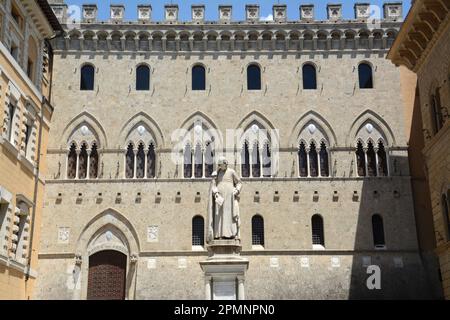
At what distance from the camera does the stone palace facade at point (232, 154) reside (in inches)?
959

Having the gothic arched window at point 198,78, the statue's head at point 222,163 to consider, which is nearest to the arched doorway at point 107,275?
the gothic arched window at point 198,78

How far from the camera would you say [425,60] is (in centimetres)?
1928

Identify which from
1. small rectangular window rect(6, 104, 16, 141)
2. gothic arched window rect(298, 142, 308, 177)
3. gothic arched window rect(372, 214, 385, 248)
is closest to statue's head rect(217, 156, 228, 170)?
small rectangular window rect(6, 104, 16, 141)

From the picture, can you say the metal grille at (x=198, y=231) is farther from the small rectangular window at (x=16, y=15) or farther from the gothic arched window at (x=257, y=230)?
the small rectangular window at (x=16, y=15)

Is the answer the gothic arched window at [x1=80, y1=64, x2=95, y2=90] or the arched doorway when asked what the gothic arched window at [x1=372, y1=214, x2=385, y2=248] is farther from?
the gothic arched window at [x1=80, y1=64, x2=95, y2=90]

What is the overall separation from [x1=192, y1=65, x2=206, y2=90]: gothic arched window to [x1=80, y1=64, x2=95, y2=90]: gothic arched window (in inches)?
178

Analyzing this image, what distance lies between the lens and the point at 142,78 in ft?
88.5

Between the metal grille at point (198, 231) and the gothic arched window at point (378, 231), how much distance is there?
23.3 ft

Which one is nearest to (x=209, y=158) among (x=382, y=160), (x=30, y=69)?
(x=382, y=160)

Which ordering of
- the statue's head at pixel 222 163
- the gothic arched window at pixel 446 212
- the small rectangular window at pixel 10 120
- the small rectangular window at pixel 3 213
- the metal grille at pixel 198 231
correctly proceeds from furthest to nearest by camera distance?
the metal grille at pixel 198 231, the small rectangular window at pixel 10 120, the small rectangular window at pixel 3 213, the gothic arched window at pixel 446 212, the statue's head at pixel 222 163

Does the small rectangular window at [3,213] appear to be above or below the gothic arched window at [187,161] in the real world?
below

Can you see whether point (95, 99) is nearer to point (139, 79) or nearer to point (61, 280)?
point (139, 79)

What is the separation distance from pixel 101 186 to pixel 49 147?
288 centimetres

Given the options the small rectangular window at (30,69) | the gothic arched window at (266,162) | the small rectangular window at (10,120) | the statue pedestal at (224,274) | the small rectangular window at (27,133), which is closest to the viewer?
the statue pedestal at (224,274)
